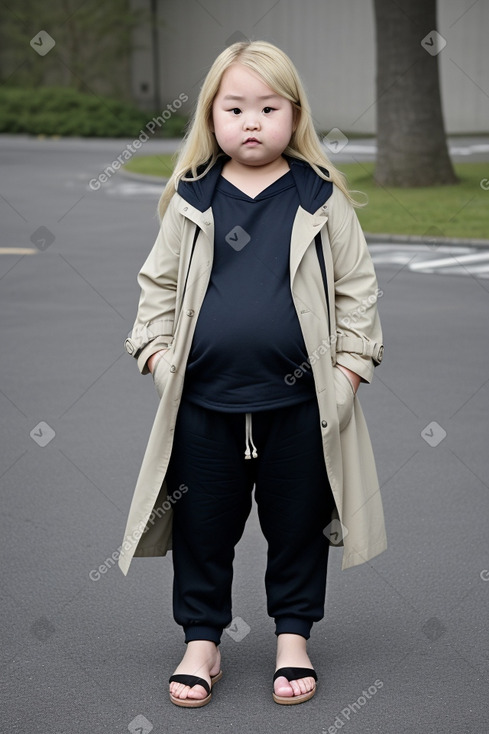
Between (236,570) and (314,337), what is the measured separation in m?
1.60

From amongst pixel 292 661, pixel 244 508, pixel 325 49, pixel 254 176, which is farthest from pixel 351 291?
pixel 325 49

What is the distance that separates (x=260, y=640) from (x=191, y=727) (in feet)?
1.96

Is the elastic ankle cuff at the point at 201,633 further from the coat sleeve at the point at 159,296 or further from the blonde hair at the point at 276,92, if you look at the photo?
the blonde hair at the point at 276,92

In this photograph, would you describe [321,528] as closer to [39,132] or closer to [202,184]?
[202,184]

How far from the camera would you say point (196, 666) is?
3.39 metres

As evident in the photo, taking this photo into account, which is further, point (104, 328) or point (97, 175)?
point (97, 175)

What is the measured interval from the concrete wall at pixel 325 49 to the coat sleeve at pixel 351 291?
94.3 ft

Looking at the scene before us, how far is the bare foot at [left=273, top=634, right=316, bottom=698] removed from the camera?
3.38 m

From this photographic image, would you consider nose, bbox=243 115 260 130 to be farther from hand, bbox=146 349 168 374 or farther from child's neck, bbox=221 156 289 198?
hand, bbox=146 349 168 374

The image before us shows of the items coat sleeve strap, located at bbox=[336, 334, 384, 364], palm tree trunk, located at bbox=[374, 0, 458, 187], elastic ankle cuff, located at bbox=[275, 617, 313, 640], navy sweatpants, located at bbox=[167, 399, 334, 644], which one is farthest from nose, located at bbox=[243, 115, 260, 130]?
palm tree trunk, located at bbox=[374, 0, 458, 187]

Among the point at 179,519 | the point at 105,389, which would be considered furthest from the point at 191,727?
the point at 105,389

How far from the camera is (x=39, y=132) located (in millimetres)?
33781

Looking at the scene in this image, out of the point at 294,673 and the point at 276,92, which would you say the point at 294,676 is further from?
the point at 276,92

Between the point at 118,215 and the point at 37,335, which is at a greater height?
the point at 37,335
